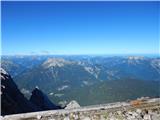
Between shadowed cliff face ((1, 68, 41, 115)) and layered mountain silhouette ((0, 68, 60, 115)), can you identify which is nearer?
shadowed cliff face ((1, 68, 41, 115))

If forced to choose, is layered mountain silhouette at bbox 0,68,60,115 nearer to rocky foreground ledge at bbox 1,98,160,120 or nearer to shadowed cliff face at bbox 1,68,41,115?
shadowed cliff face at bbox 1,68,41,115

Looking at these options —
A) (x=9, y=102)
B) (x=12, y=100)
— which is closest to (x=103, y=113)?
(x=9, y=102)

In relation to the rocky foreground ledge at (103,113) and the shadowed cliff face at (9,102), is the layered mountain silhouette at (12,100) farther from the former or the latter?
the rocky foreground ledge at (103,113)

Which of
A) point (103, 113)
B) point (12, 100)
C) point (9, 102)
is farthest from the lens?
point (12, 100)

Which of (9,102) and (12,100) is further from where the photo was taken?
(12,100)

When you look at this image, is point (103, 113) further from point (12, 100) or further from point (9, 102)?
point (12, 100)

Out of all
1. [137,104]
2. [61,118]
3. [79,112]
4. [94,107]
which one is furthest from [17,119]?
[137,104]

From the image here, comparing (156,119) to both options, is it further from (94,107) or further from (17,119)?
(17,119)

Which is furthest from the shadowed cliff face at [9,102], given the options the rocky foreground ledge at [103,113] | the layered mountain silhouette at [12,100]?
the rocky foreground ledge at [103,113]

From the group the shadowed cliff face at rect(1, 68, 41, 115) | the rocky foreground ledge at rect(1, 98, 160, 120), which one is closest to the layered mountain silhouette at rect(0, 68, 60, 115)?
the shadowed cliff face at rect(1, 68, 41, 115)
